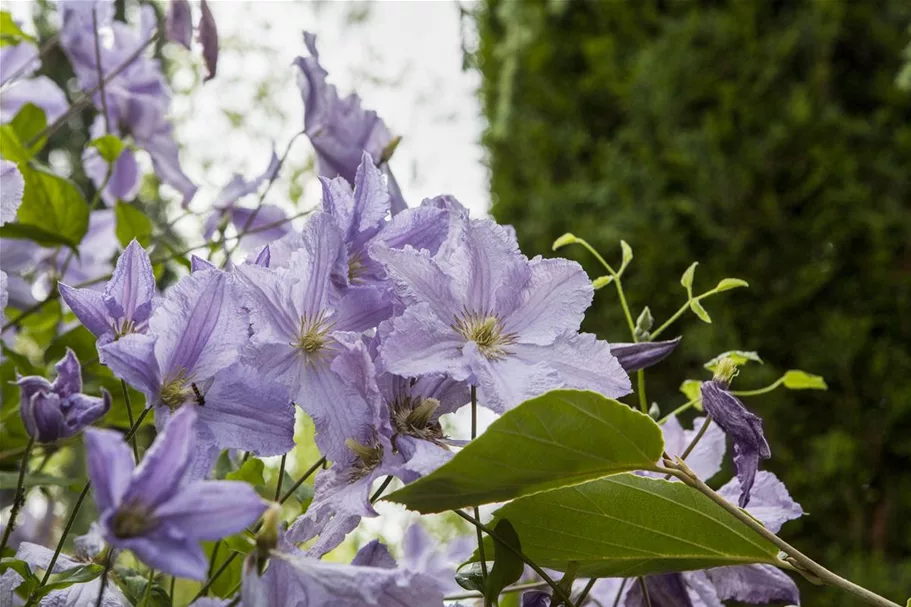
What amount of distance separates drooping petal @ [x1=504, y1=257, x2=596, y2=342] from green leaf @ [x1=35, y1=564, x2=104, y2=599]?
233 mm

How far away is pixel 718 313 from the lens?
2330 millimetres

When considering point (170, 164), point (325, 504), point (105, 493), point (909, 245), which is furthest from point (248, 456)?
point (909, 245)

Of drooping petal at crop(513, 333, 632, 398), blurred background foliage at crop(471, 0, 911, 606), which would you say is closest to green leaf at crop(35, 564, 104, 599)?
drooping petal at crop(513, 333, 632, 398)

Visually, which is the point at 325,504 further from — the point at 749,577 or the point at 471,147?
the point at 471,147

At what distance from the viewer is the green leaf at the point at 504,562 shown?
0.40 metres

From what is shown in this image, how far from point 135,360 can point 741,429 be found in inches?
11.4

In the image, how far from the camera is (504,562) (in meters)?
0.40

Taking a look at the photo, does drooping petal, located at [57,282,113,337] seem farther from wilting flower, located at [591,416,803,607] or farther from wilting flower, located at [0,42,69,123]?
wilting flower, located at [0,42,69,123]

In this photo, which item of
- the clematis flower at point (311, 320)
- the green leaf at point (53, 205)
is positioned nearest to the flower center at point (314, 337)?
the clematis flower at point (311, 320)

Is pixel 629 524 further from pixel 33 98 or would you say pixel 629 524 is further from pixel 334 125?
pixel 33 98

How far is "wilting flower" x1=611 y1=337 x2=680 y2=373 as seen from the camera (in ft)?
1.62

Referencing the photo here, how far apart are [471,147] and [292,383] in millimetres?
3114

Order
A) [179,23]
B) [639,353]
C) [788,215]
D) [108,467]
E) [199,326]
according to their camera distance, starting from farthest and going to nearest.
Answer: [788,215]
[179,23]
[639,353]
[199,326]
[108,467]

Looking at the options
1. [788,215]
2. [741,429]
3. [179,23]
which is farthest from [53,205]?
[788,215]
